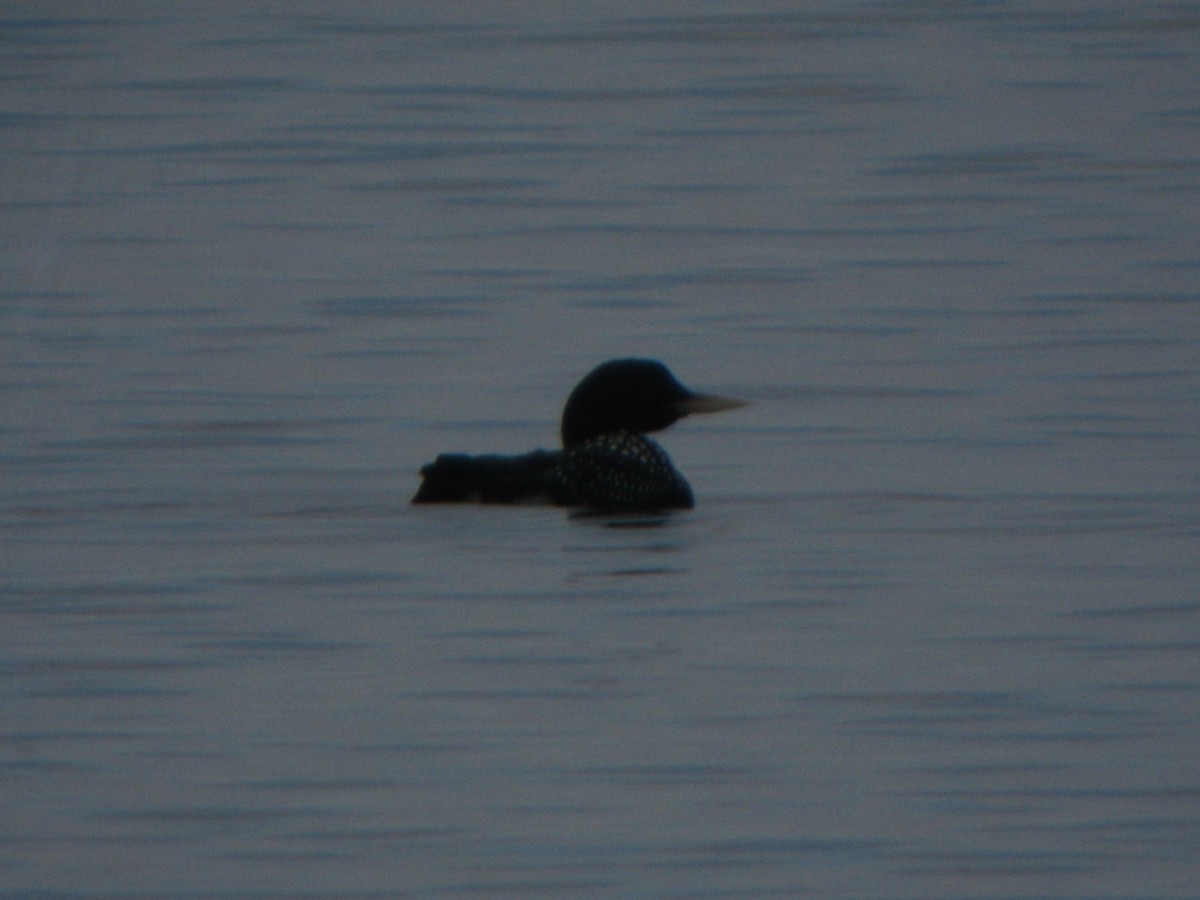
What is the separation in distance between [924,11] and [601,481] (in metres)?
19.9

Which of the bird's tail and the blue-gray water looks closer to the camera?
the blue-gray water

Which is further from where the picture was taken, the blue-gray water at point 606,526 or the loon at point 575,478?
the loon at point 575,478

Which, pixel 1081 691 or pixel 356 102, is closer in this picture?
pixel 1081 691

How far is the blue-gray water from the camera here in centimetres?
607

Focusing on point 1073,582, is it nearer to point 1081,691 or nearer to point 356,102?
point 1081,691

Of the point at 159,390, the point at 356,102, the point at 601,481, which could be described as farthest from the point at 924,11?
the point at 601,481

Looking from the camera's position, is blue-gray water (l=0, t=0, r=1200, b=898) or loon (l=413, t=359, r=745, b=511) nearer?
blue-gray water (l=0, t=0, r=1200, b=898)

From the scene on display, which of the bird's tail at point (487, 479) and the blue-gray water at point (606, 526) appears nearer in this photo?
the blue-gray water at point (606, 526)

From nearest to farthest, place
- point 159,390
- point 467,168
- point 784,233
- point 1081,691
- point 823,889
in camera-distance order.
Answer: point 823,889, point 1081,691, point 159,390, point 784,233, point 467,168

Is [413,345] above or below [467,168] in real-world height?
below

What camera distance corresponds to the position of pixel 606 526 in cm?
913

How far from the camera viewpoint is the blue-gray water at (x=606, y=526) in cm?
607

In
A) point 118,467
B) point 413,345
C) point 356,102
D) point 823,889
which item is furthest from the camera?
point 356,102

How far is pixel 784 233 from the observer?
17.1 meters
